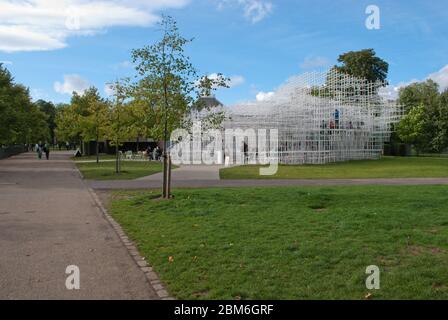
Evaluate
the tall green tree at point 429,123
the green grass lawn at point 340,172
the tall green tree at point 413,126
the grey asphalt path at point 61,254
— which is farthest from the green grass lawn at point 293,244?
the tall green tree at point 429,123

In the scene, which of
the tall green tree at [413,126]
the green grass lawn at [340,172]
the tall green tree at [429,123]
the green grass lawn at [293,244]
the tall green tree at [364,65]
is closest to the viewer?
the green grass lawn at [293,244]

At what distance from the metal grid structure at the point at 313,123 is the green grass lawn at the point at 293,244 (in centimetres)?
1889

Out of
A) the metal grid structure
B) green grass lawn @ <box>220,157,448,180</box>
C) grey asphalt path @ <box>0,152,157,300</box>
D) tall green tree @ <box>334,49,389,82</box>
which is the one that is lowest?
grey asphalt path @ <box>0,152,157,300</box>

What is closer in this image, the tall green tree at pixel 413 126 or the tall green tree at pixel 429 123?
the tall green tree at pixel 413 126

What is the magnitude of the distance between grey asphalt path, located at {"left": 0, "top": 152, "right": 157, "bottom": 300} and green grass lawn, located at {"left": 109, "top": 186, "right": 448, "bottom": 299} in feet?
1.39

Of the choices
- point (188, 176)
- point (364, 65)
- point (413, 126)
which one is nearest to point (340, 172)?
point (188, 176)

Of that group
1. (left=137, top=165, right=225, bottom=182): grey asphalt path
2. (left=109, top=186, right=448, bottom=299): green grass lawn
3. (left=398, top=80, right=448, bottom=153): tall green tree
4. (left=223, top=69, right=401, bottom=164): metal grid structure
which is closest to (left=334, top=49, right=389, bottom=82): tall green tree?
(left=398, top=80, right=448, bottom=153): tall green tree

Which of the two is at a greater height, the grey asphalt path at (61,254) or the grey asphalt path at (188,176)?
the grey asphalt path at (188,176)

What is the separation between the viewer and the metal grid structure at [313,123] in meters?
34.7

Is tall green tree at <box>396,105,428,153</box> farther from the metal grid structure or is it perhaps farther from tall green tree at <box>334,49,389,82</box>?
the metal grid structure

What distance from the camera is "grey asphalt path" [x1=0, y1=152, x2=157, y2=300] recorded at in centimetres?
554

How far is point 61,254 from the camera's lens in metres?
7.36

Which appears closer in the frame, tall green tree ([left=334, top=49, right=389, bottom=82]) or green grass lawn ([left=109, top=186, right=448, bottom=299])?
green grass lawn ([left=109, top=186, right=448, bottom=299])

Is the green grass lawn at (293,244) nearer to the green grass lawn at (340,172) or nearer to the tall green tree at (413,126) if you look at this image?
the green grass lawn at (340,172)
